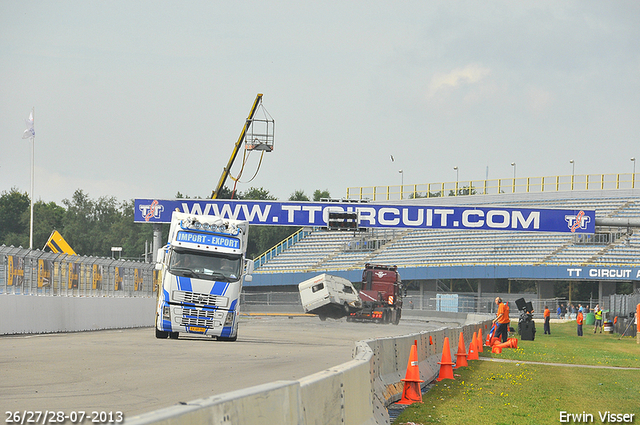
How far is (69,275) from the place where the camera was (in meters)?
27.5

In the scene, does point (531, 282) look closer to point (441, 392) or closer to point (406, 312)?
point (406, 312)

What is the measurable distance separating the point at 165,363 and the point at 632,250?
50953 mm

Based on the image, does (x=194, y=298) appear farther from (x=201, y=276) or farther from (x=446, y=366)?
(x=446, y=366)

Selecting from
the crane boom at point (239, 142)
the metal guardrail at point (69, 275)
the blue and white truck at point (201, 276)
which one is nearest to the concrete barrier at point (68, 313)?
the metal guardrail at point (69, 275)

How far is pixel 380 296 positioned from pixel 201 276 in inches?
1106

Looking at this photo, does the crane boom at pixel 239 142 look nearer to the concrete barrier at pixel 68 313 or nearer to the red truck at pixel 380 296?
the red truck at pixel 380 296

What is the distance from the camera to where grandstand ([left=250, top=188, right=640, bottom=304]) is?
59344 mm

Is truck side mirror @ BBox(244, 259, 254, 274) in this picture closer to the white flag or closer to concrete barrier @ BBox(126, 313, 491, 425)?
concrete barrier @ BBox(126, 313, 491, 425)

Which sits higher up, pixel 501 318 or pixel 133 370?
pixel 133 370

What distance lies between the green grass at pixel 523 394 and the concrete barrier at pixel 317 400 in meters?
0.75

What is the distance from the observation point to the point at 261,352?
19156 millimetres

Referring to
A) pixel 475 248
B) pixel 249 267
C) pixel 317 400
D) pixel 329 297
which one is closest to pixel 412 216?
pixel 329 297

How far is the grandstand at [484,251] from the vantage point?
59.3m

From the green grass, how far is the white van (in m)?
25.9
